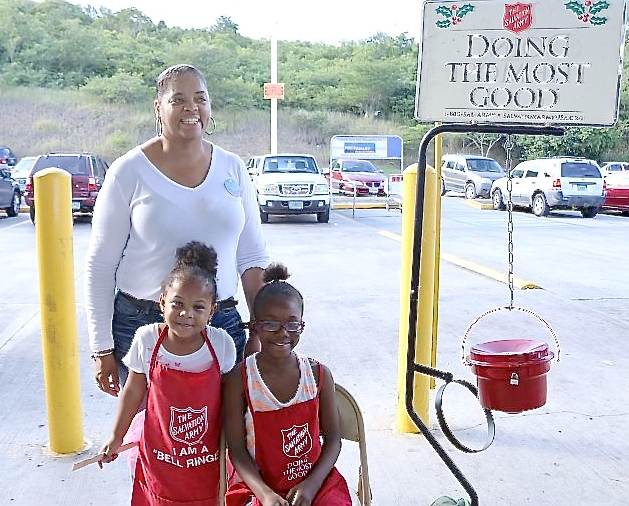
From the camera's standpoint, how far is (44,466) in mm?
3742

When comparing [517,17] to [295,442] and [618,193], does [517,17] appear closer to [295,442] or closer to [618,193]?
[295,442]

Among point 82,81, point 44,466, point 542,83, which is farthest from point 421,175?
point 82,81

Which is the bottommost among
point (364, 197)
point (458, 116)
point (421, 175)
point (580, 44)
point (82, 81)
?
point (364, 197)

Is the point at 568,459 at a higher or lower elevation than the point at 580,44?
lower

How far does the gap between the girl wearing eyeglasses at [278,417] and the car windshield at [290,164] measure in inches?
610

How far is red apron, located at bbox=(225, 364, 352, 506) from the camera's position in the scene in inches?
98.6

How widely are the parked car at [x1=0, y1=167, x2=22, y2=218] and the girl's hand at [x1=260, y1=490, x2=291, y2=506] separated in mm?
16315

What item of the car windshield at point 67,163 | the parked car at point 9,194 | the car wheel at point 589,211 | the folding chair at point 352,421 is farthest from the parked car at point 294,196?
the folding chair at point 352,421

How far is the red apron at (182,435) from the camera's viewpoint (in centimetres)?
254

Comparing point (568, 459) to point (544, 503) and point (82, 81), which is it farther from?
point (82, 81)

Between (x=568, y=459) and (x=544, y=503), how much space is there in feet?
1.82

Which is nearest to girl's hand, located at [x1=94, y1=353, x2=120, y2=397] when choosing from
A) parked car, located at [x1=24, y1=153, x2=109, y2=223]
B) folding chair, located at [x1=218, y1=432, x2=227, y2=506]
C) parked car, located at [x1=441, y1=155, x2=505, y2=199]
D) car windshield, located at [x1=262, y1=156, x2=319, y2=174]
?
folding chair, located at [x1=218, y1=432, x2=227, y2=506]

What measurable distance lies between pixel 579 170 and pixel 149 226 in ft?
60.3

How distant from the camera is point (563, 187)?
1919cm
